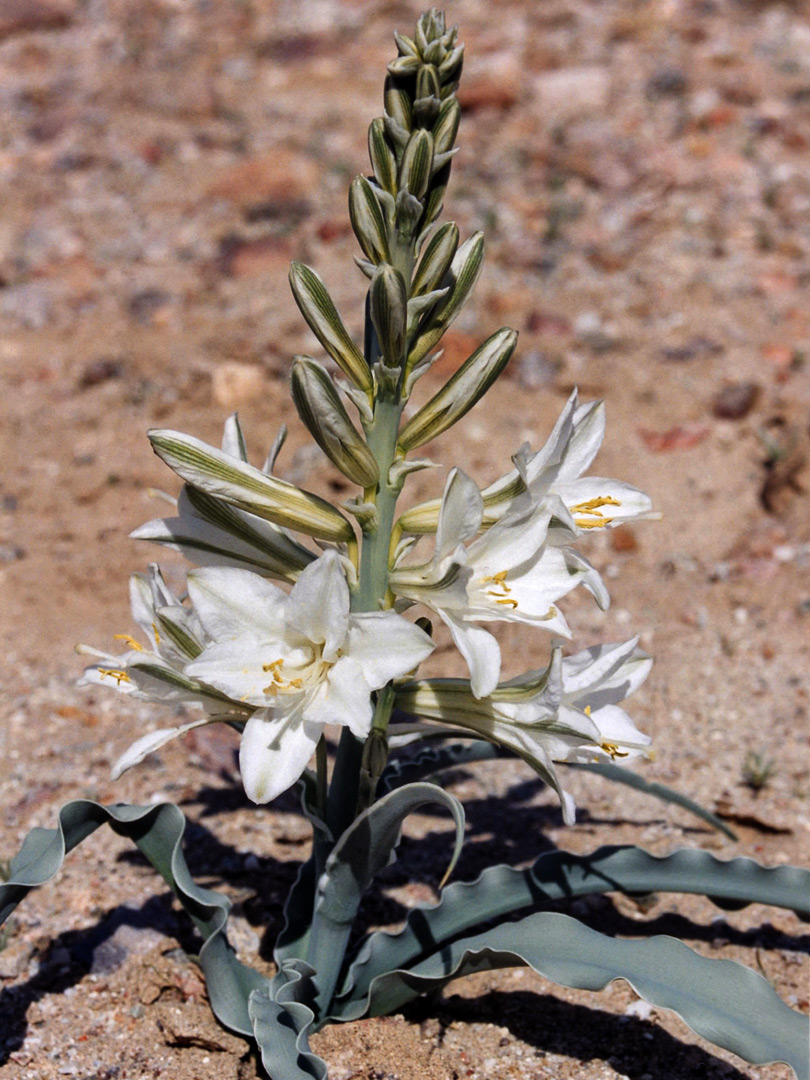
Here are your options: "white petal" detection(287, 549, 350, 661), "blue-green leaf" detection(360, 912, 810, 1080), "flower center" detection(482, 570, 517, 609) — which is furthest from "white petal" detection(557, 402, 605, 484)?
"blue-green leaf" detection(360, 912, 810, 1080)

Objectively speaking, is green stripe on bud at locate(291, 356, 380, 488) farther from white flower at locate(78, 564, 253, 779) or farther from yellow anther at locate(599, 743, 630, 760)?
yellow anther at locate(599, 743, 630, 760)

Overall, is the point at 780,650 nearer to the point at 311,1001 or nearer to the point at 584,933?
the point at 584,933

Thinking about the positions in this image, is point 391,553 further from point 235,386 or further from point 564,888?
point 235,386

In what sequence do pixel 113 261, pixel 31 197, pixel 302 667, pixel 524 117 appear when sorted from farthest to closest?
pixel 524 117, pixel 31 197, pixel 113 261, pixel 302 667

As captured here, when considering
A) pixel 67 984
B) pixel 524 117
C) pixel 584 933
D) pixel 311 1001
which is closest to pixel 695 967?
pixel 584 933

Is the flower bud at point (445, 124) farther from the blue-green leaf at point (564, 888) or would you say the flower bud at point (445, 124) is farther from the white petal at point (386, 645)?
the blue-green leaf at point (564, 888)

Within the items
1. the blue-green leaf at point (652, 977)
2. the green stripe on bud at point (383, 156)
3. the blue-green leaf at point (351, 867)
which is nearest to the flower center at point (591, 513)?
the blue-green leaf at point (351, 867)

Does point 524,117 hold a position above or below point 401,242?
below
